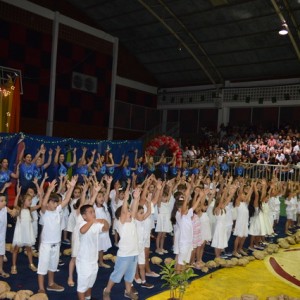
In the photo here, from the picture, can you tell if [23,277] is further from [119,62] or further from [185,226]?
[119,62]

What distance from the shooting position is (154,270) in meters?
6.63

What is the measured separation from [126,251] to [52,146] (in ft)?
26.6

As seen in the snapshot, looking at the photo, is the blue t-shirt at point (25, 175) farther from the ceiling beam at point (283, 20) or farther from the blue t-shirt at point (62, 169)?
the ceiling beam at point (283, 20)

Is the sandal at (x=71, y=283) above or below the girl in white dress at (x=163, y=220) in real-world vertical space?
below

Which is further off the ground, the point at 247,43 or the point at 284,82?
the point at 247,43

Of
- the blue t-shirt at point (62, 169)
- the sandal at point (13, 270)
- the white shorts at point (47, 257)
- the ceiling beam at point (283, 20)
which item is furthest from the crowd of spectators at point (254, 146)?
the white shorts at point (47, 257)

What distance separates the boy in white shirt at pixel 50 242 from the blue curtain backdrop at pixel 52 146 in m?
5.97

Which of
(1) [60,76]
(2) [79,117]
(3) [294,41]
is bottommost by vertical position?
(2) [79,117]

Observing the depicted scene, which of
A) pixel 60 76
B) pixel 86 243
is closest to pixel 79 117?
pixel 60 76

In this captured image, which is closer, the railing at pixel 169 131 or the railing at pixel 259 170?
the railing at pixel 259 170

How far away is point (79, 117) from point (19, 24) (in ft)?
18.1

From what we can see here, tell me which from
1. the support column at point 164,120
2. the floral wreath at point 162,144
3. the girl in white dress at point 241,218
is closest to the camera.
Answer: the girl in white dress at point 241,218

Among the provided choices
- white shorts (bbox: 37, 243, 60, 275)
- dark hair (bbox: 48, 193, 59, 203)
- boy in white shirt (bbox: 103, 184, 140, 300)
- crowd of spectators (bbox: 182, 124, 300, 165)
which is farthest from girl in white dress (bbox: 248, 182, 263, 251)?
crowd of spectators (bbox: 182, 124, 300, 165)

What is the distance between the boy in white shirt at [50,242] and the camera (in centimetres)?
509
